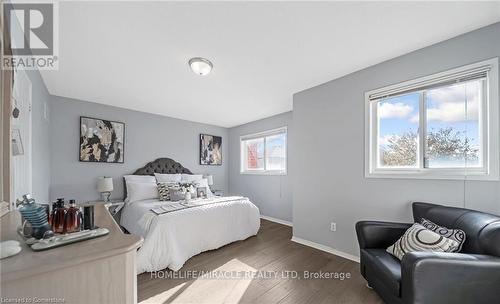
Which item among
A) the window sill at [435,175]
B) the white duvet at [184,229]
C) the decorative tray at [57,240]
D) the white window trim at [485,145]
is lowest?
the white duvet at [184,229]

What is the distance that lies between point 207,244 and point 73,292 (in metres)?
→ 2.22

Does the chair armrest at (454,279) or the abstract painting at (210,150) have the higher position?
the abstract painting at (210,150)

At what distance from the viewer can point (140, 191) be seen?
352cm

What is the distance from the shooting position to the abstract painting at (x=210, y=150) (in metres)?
5.11

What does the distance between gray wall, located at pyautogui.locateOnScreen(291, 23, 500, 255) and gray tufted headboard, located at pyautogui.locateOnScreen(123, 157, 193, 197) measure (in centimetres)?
274

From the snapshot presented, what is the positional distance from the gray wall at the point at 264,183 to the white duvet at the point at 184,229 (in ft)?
3.38

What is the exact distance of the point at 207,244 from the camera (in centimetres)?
275

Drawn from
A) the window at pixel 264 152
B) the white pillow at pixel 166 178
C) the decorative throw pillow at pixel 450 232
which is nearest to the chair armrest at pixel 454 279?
the decorative throw pillow at pixel 450 232

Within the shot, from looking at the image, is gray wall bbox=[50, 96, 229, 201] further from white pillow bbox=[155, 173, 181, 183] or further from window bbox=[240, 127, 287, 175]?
window bbox=[240, 127, 287, 175]

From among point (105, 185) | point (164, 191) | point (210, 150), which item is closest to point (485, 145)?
point (164, 191)

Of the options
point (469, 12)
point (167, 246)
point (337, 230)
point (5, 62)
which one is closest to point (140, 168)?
point (167, 246)

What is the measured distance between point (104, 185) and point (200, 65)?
275 centimetres

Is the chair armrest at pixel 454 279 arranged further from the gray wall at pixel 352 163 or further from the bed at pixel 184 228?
the bed at pixel 184 228

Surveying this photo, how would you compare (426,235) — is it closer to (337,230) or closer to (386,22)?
(337,230)
